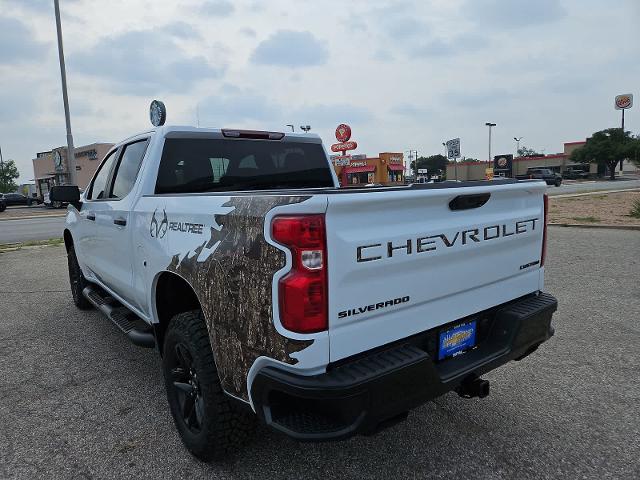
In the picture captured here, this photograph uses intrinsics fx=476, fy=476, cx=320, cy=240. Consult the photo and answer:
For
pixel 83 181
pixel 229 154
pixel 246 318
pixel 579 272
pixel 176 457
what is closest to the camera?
pixel 246 318

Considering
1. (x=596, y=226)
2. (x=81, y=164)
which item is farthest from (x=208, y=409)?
(x=81, y=164)

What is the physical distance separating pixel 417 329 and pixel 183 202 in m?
1.43

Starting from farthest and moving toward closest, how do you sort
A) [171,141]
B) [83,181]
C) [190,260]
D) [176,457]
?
[83,181] < [171,141] < [176,457] < [190,260]

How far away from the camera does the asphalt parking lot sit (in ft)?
8.50

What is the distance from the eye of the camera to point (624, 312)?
5031 mm

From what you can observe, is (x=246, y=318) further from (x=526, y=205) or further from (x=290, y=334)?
(x=526, y=205)

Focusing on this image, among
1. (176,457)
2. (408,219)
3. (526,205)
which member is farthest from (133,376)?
(526,205)

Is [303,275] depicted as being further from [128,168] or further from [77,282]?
[77,282]

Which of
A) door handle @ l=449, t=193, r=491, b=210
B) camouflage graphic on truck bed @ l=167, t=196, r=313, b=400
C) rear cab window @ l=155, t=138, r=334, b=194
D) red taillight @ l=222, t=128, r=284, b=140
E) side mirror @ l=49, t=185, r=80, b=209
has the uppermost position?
red taillight @ l=222, t=128, r=284, b=140

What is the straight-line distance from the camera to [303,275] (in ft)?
6.19

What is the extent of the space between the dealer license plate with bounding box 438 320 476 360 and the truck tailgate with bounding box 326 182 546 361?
8 centimetres

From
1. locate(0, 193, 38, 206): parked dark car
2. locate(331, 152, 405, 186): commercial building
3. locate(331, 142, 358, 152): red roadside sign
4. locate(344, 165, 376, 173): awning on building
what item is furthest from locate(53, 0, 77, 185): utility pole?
locate(0, 193, 38, 206): parked dark car

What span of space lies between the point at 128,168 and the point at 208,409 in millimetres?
2293

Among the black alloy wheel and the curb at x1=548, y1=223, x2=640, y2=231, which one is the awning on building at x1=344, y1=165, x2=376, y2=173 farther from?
the black alloy wheel
